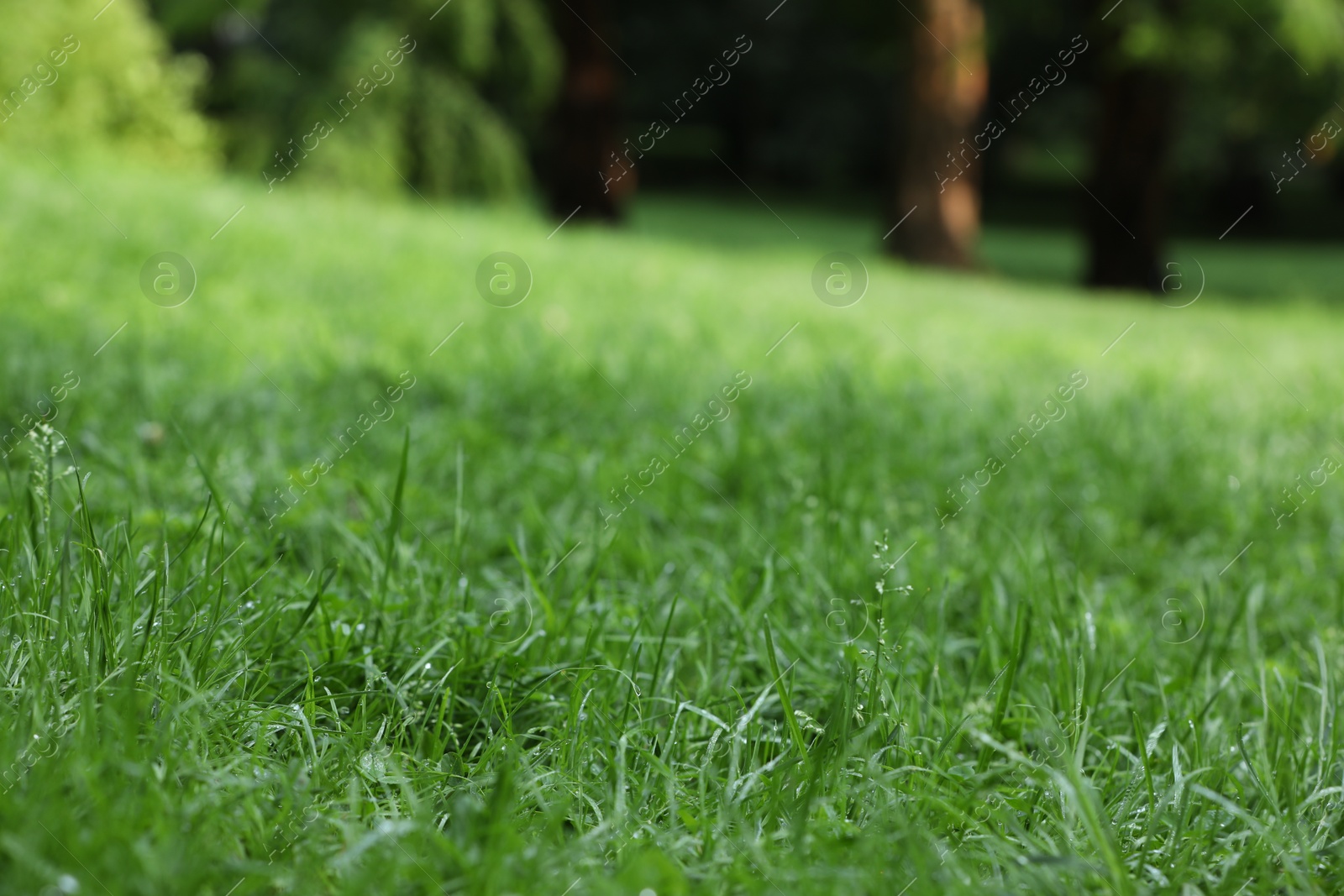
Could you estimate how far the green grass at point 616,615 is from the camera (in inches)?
51.7

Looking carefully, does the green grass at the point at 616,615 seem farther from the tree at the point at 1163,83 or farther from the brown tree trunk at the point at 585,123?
the brown tree trunk at the point at 585,123

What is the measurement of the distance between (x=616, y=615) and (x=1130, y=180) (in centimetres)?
1241

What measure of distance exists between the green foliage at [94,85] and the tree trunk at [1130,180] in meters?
9.78

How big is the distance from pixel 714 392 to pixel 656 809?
2.61 m

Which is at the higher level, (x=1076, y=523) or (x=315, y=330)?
(x=315, y=330)

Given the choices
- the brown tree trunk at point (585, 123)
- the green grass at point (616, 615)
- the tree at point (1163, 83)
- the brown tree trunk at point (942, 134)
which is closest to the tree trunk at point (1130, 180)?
the tree at point (1163, 83)

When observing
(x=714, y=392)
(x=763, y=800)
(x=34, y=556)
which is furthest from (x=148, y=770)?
(x=714, y=392)

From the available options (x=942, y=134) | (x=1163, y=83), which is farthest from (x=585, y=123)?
(x=1163, y=83)

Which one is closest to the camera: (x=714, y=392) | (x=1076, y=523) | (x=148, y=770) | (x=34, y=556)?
(x=148, y=770)

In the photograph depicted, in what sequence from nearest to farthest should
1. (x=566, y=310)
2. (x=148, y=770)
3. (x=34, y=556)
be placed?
(x=148, y=770) → (x=34, y=556) → (x=566, y=310)

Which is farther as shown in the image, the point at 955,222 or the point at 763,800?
the point at 955,222

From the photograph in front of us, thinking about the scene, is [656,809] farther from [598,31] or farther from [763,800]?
[598,31]

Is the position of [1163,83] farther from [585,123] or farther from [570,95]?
[570,95]

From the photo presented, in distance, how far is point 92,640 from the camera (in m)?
1.50
